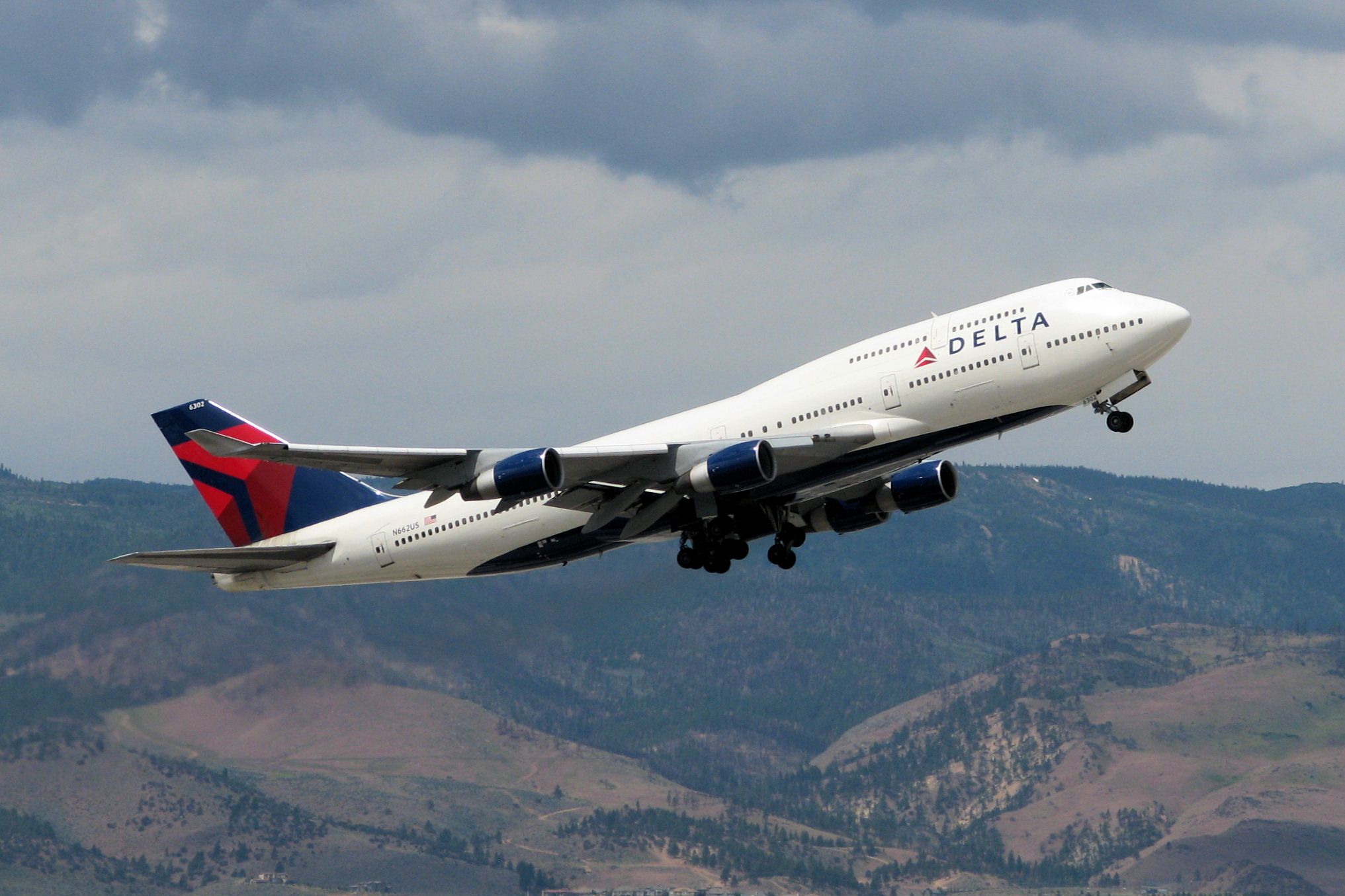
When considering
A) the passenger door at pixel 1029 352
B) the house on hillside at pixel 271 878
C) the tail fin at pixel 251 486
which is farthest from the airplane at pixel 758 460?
the house on hillside at pixel 271 878

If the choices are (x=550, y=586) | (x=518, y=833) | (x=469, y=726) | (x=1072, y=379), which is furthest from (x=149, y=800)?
(x=1072, y=379)

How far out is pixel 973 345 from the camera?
51.7m

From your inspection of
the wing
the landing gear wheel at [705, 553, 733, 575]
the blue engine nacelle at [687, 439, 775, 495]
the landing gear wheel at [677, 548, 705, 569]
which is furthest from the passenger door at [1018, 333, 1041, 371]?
the landing gear wheel at [677, 548, 705, 569]

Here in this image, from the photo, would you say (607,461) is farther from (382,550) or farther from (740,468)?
(382,550)

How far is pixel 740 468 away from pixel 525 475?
18.8 ft

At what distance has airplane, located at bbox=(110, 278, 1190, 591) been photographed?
51.2 metres

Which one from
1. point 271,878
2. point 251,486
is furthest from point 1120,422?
point 271,878

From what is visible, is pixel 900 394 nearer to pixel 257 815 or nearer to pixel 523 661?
pixel 523 661

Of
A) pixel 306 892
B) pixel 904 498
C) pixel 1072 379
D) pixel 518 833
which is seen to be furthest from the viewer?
pixel 518 833

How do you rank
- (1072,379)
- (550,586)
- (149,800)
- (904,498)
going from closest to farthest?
(1072,379), (904,498), (550,586), (149,800)

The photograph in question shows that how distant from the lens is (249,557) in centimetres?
6144

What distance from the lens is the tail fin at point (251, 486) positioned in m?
63.8

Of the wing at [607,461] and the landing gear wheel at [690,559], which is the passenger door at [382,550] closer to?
the wing at [607,461]

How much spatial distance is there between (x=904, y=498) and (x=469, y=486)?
14.6m
